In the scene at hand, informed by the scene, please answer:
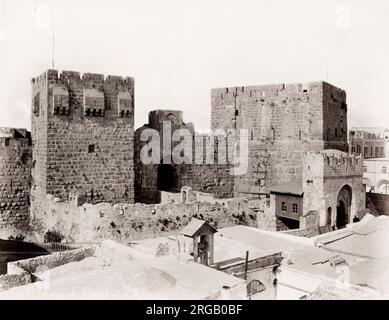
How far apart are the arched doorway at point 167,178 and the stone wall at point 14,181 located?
772cm

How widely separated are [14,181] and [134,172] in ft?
19.1

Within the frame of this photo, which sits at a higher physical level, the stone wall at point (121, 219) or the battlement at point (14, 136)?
the battlement at point (14, 136)

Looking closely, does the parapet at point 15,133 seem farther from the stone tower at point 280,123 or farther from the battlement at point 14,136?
the stone tower at point 280,123

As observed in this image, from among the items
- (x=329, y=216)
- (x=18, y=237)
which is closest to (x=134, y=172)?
(x=18, y=237)

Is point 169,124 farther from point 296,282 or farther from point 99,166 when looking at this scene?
point 296,282

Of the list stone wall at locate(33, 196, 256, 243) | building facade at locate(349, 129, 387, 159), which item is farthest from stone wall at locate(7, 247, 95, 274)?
building facade at locate(349, 129, 387, 159)

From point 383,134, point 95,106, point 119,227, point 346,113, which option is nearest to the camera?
point 119,227

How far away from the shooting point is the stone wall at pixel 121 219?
18.9m

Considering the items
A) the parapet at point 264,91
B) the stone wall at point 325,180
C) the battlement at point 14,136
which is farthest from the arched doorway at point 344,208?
the battlement at point 14,136

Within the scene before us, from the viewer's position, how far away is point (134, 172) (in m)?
24.3

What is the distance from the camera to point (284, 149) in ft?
92.2

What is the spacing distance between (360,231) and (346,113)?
11446 mm

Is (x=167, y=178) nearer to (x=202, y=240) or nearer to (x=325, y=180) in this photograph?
(x=325, y=180)

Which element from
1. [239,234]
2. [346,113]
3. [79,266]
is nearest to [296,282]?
[239,234]
